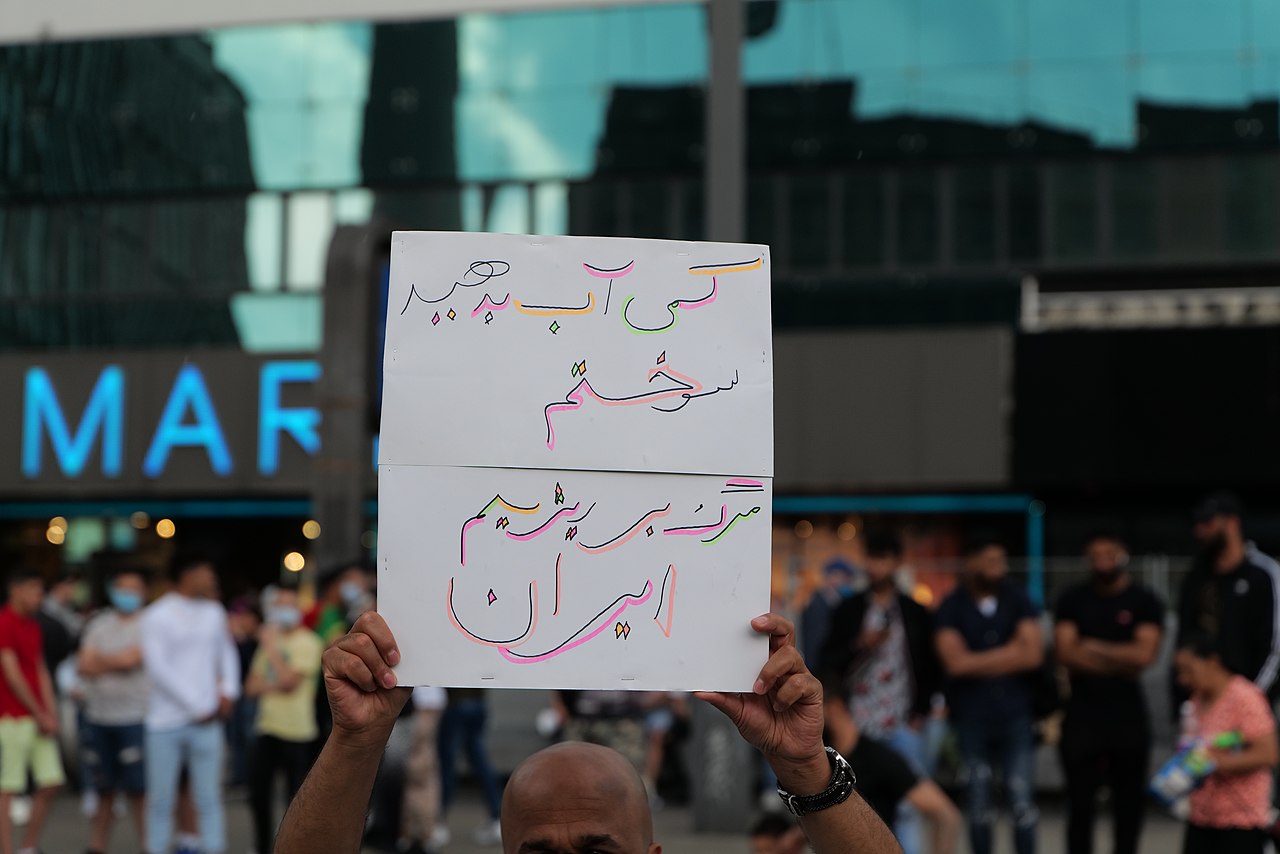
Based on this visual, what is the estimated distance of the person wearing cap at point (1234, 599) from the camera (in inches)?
291

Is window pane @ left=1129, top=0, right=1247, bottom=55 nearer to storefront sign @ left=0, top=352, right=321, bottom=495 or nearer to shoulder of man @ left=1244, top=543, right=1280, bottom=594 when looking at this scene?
storefront sign @ left=0, top=352, right=321, bottom=495

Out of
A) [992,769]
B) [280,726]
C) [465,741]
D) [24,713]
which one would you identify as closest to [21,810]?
[24,713]

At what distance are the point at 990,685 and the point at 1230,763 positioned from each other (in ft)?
5.69

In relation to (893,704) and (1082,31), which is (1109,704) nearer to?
(893,704)

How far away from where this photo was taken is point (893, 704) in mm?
8383

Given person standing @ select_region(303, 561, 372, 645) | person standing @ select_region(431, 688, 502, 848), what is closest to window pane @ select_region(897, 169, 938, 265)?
person standing @ select_region(431, 688, 502, 848)

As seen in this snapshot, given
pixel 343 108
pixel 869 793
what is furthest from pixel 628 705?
pixel 343 108

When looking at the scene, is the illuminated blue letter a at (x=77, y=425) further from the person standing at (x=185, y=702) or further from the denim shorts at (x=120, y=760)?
the person standing at (x=185, y=702)

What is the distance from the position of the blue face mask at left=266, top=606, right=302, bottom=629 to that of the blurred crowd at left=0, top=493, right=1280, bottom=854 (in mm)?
24

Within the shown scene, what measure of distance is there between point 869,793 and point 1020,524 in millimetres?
17587

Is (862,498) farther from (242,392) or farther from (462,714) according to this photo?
(462,714)

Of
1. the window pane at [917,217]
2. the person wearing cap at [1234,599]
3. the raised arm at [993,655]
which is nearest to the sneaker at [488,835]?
the raised arm at [993,655]

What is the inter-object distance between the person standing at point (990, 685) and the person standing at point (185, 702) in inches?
175

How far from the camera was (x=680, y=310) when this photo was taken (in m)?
2.98
